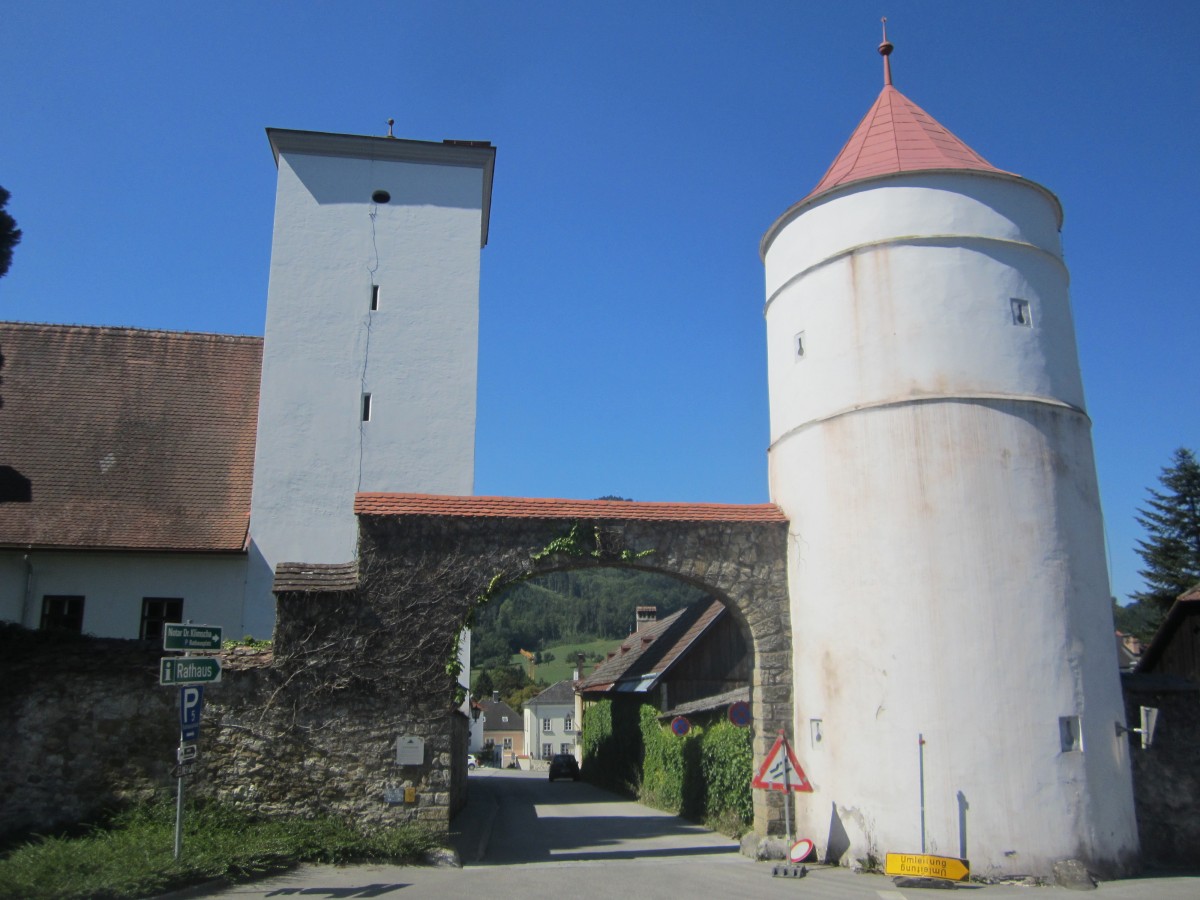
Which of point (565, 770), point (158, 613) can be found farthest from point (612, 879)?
point (565, 770)

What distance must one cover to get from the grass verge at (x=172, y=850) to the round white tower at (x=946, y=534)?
20.9 ft

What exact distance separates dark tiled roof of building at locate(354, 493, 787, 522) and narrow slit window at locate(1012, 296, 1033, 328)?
184 inches

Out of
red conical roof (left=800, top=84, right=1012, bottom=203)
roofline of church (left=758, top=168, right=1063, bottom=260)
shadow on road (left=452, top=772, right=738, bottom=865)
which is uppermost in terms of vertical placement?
red conical roof (left=800, top=84, right=1012, bottom=203)

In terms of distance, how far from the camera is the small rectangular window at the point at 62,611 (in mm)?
19000

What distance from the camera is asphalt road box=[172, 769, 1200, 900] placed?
440 inches

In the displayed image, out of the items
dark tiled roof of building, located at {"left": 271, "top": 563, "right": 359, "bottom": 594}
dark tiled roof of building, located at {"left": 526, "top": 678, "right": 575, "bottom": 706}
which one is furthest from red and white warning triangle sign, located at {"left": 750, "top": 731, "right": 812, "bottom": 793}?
dark tiled roof of building, located at {"left": 526, "top": 678, "right": 575, "bottom": 706}

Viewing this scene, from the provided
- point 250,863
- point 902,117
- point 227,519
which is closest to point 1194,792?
point 902,117

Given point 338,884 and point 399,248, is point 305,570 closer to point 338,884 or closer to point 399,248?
point 338,884

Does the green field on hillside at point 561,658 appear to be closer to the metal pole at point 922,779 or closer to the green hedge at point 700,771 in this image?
the green hedge at point 700,771

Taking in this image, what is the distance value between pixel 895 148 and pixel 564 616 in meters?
135

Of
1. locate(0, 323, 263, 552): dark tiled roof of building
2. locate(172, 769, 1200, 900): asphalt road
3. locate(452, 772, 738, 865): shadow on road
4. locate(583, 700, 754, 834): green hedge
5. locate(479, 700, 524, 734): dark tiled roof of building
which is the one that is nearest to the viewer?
locate(172, 769, 1200, 900): asphalt road

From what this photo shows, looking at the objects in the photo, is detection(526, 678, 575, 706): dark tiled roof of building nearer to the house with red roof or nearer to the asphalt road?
the house with red roof

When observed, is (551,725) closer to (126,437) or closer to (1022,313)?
(126,437)

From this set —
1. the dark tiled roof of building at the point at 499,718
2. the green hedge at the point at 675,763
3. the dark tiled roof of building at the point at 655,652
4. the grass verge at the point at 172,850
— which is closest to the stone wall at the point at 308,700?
the grass verge at the point at 172,850
